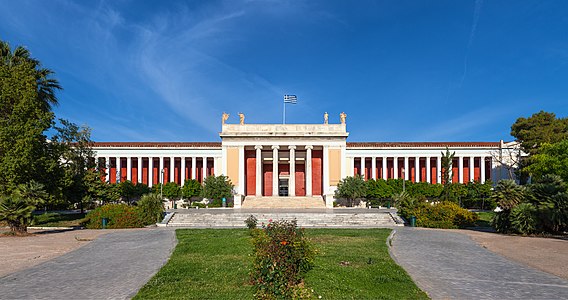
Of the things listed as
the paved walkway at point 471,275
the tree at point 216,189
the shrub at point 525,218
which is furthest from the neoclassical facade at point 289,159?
the paved walkway at point 471,275

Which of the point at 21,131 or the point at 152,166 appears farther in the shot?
the point at 152,166

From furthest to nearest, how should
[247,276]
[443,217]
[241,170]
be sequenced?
[241,170] < [443,217] < [247,276]

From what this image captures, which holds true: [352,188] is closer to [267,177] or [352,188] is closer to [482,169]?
[267,177]

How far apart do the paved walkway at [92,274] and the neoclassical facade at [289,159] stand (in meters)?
32.5

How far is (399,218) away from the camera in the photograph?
28.7m

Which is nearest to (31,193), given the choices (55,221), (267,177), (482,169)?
(55,221)

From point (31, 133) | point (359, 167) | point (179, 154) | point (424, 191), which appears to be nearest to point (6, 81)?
point (31, 133)

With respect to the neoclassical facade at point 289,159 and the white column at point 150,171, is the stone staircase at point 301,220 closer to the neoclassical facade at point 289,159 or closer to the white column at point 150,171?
the neoclassical facade at point 289,159

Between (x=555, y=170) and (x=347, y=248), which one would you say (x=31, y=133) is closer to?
(x=347, y=248)

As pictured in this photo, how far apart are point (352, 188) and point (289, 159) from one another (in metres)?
11.3

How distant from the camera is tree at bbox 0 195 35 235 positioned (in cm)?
2041

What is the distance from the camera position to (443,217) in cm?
2650

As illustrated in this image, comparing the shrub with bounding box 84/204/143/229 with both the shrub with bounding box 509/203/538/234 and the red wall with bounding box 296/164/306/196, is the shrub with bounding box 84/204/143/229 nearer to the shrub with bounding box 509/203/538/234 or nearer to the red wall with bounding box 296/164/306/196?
the shrub with bounding box 509/203/538/234

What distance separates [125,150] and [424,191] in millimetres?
41295
